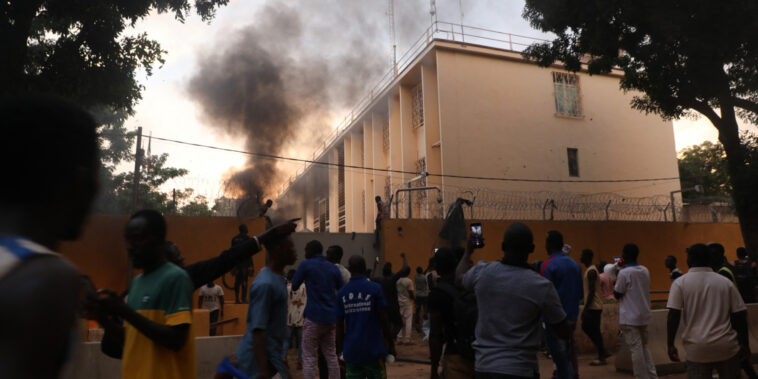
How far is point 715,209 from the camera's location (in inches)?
827

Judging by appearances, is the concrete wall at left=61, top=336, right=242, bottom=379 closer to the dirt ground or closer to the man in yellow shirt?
the dirt ground

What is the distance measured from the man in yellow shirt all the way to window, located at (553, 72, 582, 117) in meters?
22.2

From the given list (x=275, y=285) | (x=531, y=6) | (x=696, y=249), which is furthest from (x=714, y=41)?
(x=275, y=285)

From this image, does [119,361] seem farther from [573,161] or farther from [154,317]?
[573,161]

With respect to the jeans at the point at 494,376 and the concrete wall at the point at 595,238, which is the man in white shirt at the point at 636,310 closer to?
the jeans at the point at 494,376

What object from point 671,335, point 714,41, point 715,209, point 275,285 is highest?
point 714,41

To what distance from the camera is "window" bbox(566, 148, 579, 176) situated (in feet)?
74.6

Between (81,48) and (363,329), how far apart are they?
1153 cm

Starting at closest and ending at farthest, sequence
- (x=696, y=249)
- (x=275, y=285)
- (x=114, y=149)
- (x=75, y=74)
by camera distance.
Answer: (x=275, y=285) < (x=696, y=249) < (x=75, y=74) < (x=114, y=149)

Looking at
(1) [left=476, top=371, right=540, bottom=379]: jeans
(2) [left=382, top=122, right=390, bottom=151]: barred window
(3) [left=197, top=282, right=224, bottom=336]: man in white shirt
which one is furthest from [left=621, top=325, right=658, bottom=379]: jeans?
(2) [left=382, top=122, right=390, bottom=151]: barred window

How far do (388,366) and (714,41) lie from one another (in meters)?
11.2

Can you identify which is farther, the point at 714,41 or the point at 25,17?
the point at 714,41

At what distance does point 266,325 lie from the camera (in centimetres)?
398

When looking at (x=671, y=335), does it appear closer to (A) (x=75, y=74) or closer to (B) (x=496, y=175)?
(A) (x=75, y=74)
